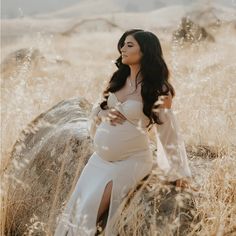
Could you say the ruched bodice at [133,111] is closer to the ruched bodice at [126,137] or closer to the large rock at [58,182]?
the ruched bodice at [126,137]

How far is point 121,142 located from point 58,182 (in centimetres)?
48

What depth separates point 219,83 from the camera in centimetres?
620

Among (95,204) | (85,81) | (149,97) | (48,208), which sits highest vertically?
(149,97)

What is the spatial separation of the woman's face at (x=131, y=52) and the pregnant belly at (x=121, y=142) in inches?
16.8

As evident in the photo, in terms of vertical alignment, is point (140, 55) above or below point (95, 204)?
above

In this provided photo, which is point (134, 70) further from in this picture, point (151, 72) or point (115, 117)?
point (115, 117)

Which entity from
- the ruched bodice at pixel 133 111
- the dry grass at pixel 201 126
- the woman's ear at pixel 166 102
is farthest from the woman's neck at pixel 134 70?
the dry grass at pixel 201 126

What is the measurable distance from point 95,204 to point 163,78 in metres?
0.94

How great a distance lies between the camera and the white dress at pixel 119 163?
11.8 feet

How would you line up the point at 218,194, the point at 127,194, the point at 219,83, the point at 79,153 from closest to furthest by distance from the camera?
the point at 218,194, the point at 127,194, the point at 79,153, the point at 219,83

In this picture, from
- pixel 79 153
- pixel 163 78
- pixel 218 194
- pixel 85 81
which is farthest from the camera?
pixel 85 81

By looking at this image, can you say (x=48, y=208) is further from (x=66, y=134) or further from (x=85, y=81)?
(x=85, y=81)

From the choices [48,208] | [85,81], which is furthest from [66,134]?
[85,81]

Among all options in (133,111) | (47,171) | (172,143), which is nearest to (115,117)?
(133,111)
